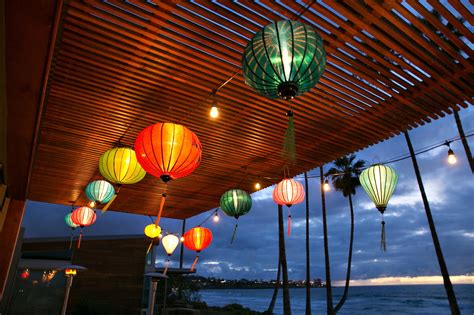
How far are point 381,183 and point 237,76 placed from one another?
298 centimetres

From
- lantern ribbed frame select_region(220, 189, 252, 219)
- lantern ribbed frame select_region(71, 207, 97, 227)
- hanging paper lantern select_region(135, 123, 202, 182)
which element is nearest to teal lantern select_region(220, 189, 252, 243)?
lantern ribbed frame select_region(220, 189, 252, 219)

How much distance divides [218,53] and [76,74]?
81.6 inches

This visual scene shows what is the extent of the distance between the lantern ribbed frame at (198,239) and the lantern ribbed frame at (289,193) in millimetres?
2998

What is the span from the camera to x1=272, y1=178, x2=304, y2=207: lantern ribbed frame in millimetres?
5887

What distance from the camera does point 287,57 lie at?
8.63 ft

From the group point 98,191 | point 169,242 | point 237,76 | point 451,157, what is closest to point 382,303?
point 169,242

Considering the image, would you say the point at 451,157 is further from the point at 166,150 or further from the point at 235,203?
the point at 166,150

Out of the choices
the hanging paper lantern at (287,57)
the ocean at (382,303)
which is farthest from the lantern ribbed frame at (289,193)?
the ocean at (382,303)

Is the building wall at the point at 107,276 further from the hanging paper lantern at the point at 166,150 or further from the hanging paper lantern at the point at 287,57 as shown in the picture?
the hanging paper lantern at the point at 287,57

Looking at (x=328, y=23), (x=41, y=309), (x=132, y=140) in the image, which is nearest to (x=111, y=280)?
(x=41, y=309)

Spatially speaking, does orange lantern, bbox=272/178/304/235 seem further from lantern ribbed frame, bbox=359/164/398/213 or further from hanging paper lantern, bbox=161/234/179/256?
hanging paper lantern, bbox=161/234/179/256

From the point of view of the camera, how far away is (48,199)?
1007 centimetres

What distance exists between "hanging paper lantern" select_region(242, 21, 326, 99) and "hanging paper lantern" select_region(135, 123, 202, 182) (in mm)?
A: 1370

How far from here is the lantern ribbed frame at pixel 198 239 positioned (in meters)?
8.16
